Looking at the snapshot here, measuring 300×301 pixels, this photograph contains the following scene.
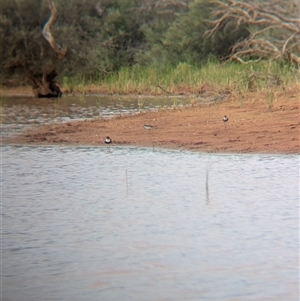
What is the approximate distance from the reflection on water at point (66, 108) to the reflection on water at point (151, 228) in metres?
5.03

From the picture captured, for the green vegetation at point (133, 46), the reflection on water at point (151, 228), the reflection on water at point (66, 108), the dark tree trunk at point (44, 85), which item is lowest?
the reflection on water at point (151, 228)

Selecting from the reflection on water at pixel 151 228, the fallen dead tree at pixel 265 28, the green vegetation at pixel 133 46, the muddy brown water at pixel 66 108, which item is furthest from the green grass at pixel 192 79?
the reflection on water at pixel 151 228

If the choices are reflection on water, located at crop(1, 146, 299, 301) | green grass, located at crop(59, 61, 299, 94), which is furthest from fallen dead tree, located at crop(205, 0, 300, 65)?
reflection on water, located at crop(1, 146, 299, 301)

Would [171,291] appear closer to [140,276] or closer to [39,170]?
[140,276]

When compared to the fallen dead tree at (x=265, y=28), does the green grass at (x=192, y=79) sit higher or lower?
lower

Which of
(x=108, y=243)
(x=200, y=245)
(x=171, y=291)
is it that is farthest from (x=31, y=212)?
(x=171, y=291)

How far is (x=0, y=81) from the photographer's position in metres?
25.4

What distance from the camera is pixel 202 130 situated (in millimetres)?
13305

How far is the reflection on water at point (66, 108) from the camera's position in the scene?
1625 cm

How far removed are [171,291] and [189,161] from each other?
5.65 metres

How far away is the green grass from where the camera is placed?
18.3 meters

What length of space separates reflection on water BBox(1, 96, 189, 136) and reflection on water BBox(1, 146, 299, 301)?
16.5 feet

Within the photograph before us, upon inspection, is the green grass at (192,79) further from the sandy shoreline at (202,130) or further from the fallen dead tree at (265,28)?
the sandy shoreline at (202,130)

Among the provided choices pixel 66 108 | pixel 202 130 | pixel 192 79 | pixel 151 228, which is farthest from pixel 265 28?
pixel 151 228
